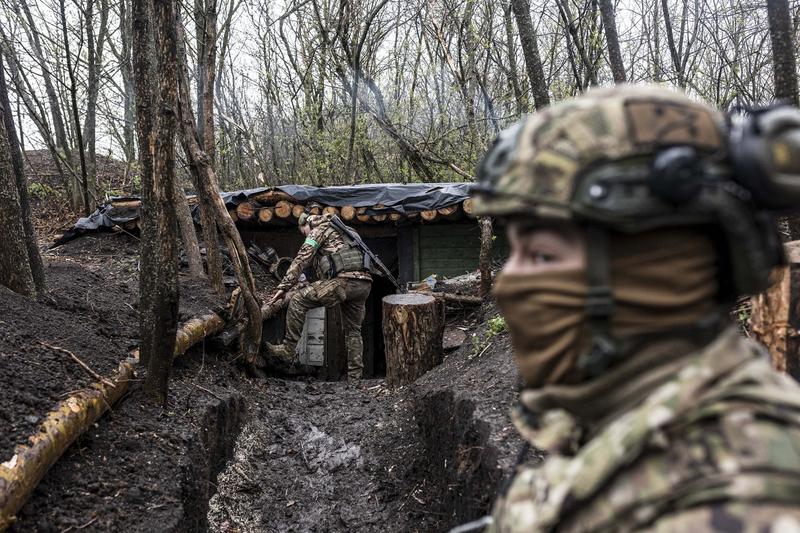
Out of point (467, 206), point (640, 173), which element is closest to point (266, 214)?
point (467, 206)

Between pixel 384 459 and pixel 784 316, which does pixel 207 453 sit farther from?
pixel 784 316

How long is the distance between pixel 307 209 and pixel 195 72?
7861mm

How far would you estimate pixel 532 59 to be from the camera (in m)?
5.53

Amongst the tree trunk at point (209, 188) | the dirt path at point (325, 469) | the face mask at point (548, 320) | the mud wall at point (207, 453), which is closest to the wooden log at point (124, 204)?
the tree trunk at point (209, 188)

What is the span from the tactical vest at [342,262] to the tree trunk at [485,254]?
5.76ft

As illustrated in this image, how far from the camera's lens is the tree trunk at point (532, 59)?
545cm

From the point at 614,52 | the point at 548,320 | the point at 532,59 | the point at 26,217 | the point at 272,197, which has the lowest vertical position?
the point at 548,320

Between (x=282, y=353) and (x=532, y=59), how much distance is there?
17.7 feet

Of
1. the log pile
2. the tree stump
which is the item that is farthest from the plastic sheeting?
the tree stump

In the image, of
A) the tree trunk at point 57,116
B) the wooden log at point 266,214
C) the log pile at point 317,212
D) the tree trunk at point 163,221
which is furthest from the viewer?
the tree trunk at point 57,116

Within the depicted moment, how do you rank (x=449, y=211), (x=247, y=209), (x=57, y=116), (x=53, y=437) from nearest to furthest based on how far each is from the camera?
(x=53, y=437)
(x=449, y=211)
(x=247, y=209)
(x=57, y=116)

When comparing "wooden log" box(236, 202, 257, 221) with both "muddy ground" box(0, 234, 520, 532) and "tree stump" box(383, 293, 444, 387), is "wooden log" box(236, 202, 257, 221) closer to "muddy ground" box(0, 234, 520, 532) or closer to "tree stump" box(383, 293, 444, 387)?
"muddy ground" box(0, 234, 520, 532)

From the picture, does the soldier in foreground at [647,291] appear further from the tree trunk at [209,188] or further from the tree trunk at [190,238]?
the tree trunk at [190,238]

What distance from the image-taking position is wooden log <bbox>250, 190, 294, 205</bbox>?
1021 cm
